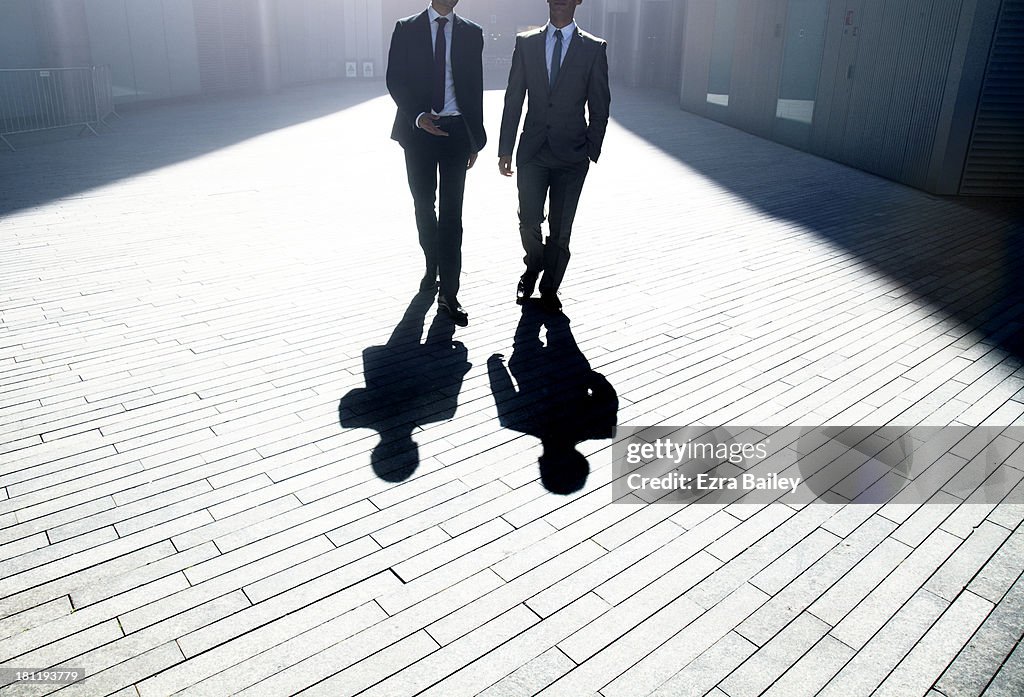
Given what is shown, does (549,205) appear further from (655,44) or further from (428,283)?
(655,44)

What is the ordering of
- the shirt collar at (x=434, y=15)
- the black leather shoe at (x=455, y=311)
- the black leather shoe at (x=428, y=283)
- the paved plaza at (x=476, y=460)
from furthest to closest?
1. the black leather shoe at (x=428, y=283)
2. the black leather shoe at (x=455, y=311)
3. the shirt collar at (x=434, y=15)
4. the paved plaza at (x=476, y=460)

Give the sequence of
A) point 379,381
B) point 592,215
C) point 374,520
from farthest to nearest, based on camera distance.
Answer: point 592,215 → point 379,381 → point 374,520

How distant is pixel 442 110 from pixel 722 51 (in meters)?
15.6

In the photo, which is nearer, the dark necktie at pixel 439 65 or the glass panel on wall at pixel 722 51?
the dark necktie at pixel 439 65

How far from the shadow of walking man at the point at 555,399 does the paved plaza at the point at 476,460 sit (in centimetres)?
2

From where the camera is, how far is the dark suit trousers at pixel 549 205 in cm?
575

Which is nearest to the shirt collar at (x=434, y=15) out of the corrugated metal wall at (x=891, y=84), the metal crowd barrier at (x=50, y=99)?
the corrugated metal wall at (x=891, y=84)

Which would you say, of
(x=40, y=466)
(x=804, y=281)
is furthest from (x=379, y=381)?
(x=804, y=281)

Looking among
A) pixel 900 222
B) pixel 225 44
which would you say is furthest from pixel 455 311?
pixel 225 44

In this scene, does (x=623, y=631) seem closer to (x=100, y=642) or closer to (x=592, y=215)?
(x=100, y=642)

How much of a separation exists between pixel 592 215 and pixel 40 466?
20.8 ft

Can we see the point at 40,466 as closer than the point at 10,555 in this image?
No

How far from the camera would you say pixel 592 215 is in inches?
357

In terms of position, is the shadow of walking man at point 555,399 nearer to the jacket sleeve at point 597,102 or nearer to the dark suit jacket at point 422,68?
the jacket sleeve at point 597,102
